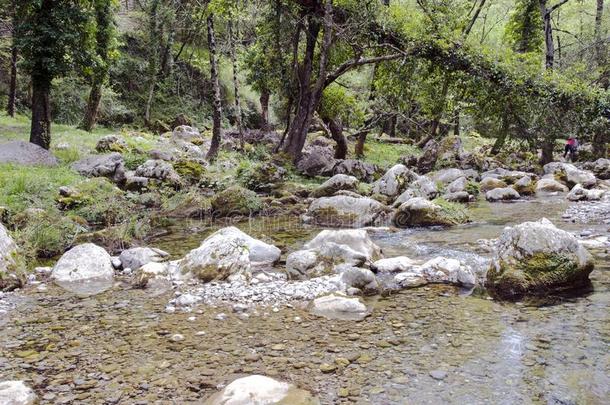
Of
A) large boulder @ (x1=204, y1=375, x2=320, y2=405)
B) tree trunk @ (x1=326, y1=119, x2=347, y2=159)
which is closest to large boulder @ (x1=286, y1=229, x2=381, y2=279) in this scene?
large boulder @ (x1=204, y1=375, x2=320, y2=405)

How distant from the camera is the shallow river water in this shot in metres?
3.43

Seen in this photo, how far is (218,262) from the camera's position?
6.16 m

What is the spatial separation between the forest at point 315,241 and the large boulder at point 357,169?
0.41ft

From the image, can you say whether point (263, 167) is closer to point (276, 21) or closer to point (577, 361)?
point (276, 21)

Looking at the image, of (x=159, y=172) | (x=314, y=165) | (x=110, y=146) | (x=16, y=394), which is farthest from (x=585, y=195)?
(x=110, y=146)

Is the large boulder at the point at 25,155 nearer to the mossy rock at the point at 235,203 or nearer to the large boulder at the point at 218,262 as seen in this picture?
the mossy rock at the point at 235,203

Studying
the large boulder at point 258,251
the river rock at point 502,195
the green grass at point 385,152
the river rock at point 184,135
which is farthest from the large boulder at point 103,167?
the green grass at point 385,152

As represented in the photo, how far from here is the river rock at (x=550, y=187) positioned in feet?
47.9

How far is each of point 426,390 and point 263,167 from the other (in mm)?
12607

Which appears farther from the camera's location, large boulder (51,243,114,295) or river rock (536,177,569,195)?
river rock (536,177,569,195)

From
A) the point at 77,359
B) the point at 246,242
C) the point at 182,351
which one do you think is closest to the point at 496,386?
the point at 182,351

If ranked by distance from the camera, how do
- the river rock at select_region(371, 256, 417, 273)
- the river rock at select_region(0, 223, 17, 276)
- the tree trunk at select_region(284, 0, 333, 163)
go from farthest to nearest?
the tree trunk at select_region(284, 0, 333, 163) < the river rock at select_region(371, 256, 417, 273) < the river rock at select_region(0, 223, 17, 276)

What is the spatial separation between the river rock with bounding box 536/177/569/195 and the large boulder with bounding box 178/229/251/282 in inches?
464

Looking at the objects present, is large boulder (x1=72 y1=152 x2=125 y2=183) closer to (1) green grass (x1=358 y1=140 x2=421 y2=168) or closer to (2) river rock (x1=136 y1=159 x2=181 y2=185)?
(2) river rock (x1=136 y1=159 x2=181 y2=185)
